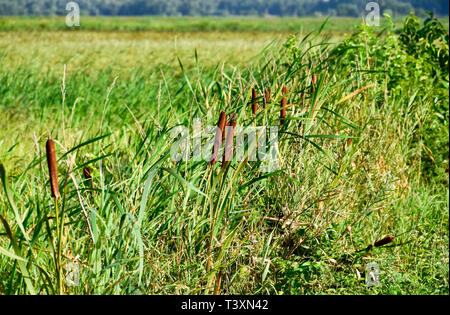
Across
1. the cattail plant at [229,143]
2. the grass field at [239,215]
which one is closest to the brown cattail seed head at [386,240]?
the grass field at [239,215]

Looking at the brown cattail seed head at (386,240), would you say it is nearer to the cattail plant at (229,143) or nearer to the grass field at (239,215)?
the grass field at (239,215)

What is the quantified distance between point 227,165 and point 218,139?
99mm

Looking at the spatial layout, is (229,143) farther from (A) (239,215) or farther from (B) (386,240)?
(B) (386,240)

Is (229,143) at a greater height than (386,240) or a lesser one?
greater

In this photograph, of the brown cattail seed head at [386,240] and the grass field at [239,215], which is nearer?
the grass field at [239,215]

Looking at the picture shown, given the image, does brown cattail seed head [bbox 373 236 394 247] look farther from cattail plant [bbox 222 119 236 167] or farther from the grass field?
cattail plant [bbox 222 119 236 167]

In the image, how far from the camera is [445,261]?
82.0 inches

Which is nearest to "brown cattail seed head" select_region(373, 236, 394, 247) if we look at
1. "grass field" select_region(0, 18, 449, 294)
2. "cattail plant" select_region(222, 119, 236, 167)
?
"grass field" select_region(0, 18, 449, 294)

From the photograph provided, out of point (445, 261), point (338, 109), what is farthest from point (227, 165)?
point (338, 109)

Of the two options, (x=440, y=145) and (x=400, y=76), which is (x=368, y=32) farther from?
(x=440, y=145)

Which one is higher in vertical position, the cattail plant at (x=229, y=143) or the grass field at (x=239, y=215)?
the cattail plant at (x=229, y=143)

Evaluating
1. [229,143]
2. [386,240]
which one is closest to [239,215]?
[229,143]

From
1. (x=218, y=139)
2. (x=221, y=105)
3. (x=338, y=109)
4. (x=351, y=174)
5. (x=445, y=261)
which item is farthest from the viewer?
(x=338, y=109)
